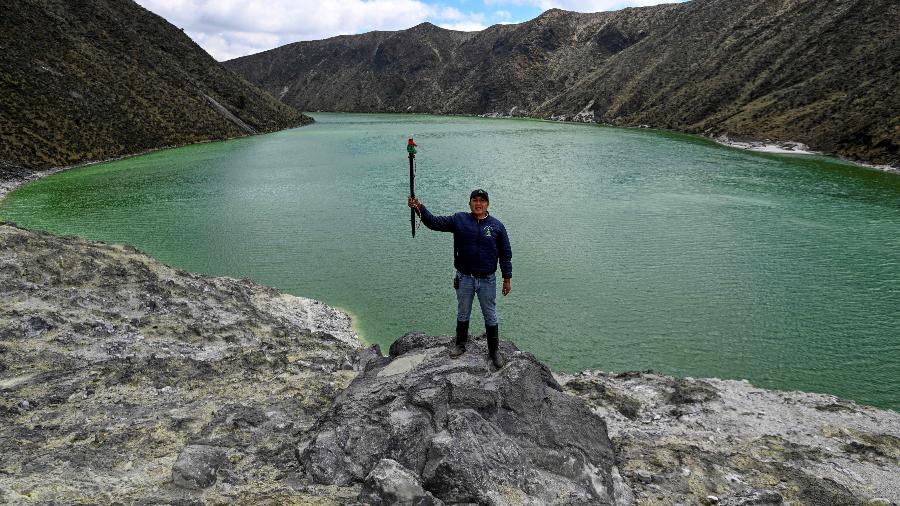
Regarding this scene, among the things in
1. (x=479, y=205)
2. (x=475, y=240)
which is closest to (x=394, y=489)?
(x=475, y=240)

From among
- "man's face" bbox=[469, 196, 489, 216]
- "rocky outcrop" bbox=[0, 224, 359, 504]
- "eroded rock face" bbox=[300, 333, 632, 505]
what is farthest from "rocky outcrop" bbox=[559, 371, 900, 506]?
"rocky outcrop" bbox=[0, 224, 359, 504]

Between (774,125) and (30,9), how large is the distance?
102662 millimetres

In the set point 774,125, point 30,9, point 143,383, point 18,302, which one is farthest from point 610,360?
point 30,9

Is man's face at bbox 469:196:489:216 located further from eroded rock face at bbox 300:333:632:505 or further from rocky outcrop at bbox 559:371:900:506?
rocky outcrop at bbox 559:371:900:506

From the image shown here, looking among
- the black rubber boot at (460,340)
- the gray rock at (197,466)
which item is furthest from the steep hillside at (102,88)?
the black rubber boot at (460,340)

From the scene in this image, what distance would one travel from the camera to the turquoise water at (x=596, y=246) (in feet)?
56.2

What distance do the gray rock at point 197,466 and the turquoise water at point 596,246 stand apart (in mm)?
9813

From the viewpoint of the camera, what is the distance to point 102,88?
74938 millimetres

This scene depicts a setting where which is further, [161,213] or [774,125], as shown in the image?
[774,125]

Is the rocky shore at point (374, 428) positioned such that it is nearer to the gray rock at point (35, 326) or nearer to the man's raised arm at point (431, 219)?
the gray rock at point (35, 326)

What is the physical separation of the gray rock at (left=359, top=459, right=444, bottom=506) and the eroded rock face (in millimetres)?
186

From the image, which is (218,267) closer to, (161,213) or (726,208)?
(161,213)

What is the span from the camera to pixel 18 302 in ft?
42.8

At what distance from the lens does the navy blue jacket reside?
29.3 ft
